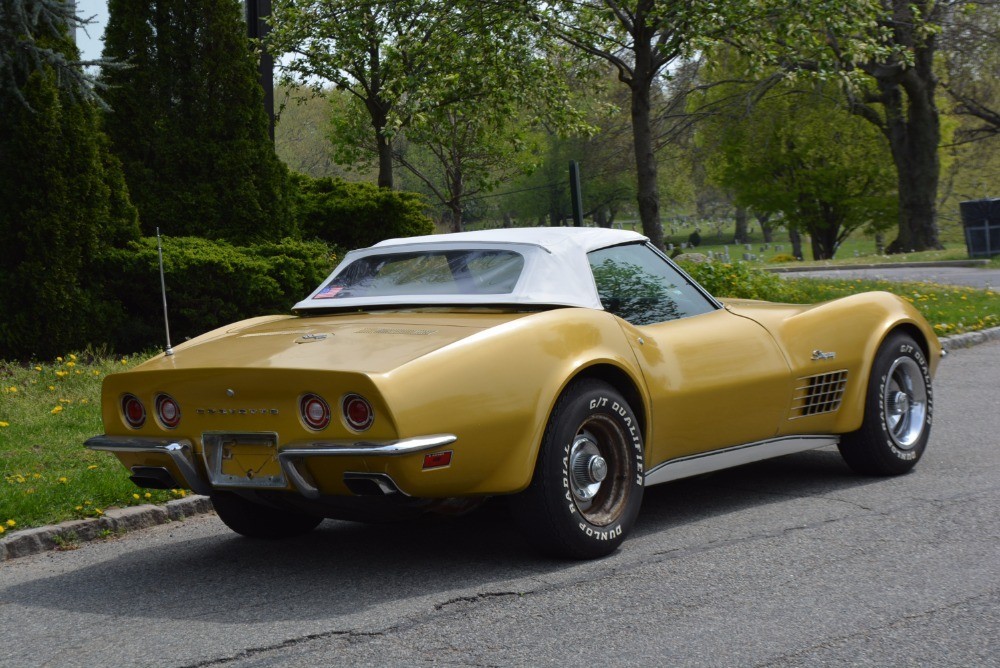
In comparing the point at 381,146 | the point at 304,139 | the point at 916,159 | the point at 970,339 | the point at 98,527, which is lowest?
the point at 970,339

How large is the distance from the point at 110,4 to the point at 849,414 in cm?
978

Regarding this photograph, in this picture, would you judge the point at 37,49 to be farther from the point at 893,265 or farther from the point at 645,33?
the point at 893,265

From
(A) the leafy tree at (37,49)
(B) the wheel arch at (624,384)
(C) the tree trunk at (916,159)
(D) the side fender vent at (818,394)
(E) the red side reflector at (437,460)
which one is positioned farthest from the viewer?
(C) the tree trunk at (916,159)

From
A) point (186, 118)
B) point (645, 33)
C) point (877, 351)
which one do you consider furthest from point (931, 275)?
point (877, 351)

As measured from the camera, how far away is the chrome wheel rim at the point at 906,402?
6.80 metres

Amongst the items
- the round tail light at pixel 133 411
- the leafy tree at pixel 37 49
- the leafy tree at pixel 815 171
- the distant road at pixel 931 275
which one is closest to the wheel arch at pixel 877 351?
the round tail light at pixel 133 411

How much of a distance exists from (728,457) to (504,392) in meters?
1.61

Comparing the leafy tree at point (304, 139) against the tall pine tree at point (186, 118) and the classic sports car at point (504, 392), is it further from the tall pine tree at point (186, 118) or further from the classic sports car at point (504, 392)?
the classic sports car at point (504, 392)

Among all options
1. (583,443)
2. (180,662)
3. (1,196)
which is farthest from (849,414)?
(1,196)

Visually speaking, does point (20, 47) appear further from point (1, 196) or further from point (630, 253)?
point (630, 253)

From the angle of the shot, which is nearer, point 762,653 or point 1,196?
point 762,653

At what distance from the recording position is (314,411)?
4621 mm

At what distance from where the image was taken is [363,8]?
1930 centimetres

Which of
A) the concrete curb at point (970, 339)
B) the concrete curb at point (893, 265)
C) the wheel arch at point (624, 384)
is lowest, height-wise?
the concrete curb at point (970, 339)
